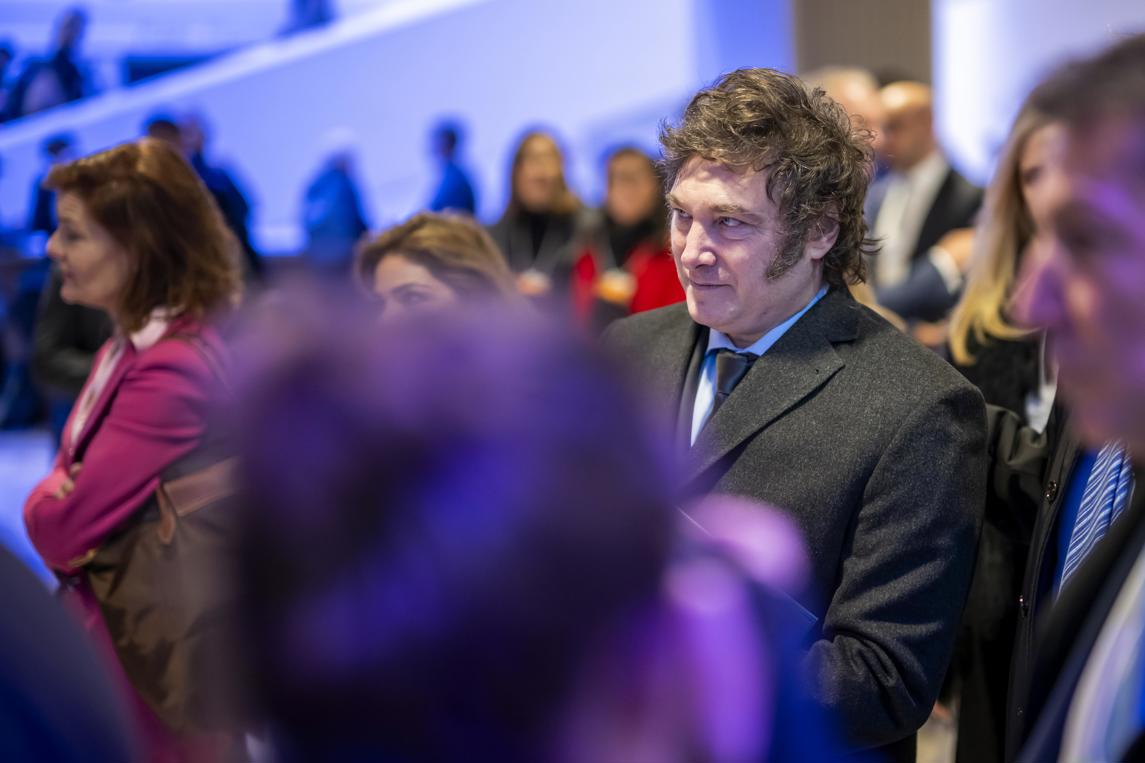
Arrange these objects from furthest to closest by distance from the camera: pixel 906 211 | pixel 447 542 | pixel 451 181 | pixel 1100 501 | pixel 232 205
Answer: pixel 451 181 < pixel 232 205 < pixel 906 211 < pixel 1100 501 < pixel 447 542

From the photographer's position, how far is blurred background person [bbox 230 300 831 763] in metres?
0.77

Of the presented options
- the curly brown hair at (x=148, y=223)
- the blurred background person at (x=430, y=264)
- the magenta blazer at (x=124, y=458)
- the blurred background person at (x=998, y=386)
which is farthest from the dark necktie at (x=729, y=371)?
the curly brown hair at (x=148, y=223)

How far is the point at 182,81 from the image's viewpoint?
10562 mm

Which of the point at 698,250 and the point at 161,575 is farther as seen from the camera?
the point at 161,575

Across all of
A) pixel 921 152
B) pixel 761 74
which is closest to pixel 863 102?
pixel 921 152

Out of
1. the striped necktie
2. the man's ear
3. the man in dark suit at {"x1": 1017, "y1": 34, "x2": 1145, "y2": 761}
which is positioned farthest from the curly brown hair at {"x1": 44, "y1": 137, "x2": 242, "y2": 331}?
the man in dark suit at {"x1": 1017, "y1": 34, "x2": 1145, "y2": 761}

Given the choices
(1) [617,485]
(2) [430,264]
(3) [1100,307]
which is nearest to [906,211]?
(2) [430,264]

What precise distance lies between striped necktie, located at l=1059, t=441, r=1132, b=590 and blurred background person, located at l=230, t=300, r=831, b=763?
45.9 inches

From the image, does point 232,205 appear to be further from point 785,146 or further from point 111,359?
point 785,146

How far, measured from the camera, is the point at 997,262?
9.32 ft

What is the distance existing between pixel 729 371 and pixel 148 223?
1.55 metres

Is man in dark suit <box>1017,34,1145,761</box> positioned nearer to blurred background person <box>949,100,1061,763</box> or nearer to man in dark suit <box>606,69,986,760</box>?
man in dark suit <box>606,69,986,760</box>

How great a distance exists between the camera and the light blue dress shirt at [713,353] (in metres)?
2.23

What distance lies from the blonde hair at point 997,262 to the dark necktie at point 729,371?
78cm
